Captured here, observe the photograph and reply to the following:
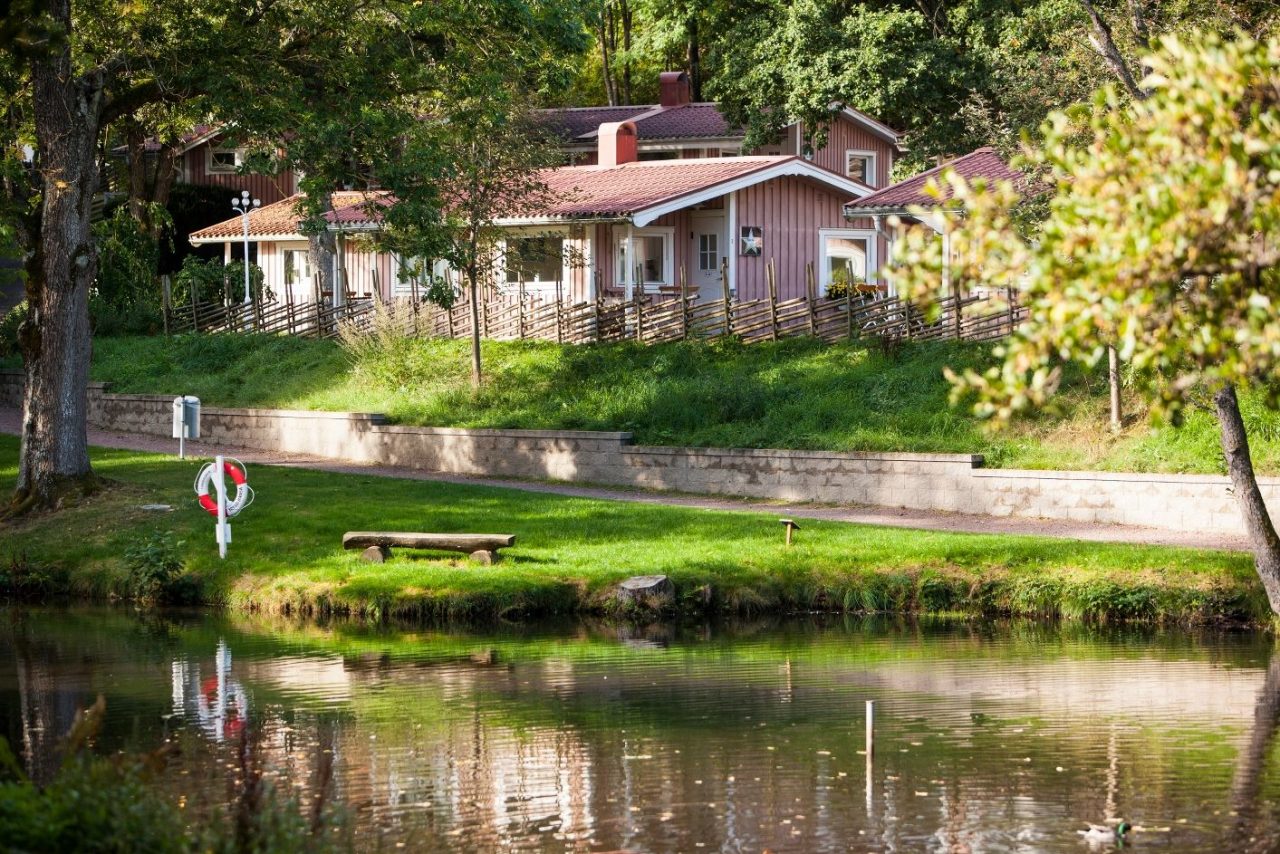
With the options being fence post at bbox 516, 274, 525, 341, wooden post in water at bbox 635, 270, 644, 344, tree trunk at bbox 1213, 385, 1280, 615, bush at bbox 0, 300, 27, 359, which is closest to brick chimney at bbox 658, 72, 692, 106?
fence post at bbox 516, 274, 525, 341

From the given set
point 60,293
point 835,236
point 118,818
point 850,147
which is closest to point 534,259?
point 835,236

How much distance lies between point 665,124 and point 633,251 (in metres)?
12.0

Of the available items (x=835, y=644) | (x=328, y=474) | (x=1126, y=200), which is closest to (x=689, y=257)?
(x=328, y=474)

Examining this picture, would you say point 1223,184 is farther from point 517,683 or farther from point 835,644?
point 835,644

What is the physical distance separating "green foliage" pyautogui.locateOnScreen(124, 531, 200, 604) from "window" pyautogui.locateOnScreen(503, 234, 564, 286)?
41.8 ft

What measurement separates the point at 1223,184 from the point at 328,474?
23079mm

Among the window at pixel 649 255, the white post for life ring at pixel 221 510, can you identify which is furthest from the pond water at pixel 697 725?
the window at pixel 649 255

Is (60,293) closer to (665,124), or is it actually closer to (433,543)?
(433,543)

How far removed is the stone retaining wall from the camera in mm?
22328

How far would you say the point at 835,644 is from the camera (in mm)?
17828

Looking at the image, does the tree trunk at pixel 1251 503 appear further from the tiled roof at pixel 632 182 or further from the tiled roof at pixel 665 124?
the tiled roof at pixel 665 124

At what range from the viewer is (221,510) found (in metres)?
21.5

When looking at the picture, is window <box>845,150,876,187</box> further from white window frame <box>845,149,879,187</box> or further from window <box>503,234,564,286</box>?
window <box>503,234,564,286</box>

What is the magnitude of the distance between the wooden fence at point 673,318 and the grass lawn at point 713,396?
0.65 meters
